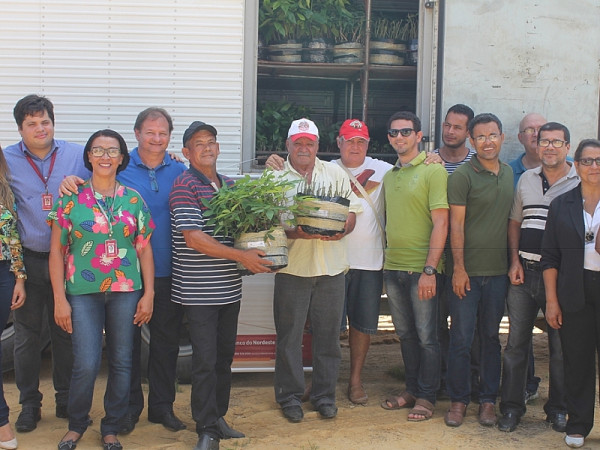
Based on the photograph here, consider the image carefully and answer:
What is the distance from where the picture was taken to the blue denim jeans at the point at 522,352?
4367 mm

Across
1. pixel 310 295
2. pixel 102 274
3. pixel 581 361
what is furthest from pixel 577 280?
pixel 102 274

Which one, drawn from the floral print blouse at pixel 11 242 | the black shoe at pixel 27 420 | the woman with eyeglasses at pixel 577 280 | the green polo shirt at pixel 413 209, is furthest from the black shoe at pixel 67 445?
the woman with eyeglasses at pixel 577 280

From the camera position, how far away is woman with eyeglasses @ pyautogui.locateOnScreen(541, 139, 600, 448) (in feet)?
13.2

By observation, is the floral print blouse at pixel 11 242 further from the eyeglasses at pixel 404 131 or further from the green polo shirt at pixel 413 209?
the eyeglasses at pixel 404 131

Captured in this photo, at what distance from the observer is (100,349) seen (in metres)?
3.94

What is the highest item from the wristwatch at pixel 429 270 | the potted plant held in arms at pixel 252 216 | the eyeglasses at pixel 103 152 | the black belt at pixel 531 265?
the eyeglasses at pixel 103 152

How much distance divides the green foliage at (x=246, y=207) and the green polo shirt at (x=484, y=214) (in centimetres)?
114

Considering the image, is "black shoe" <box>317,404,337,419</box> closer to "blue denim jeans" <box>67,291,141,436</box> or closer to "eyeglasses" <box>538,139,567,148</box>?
"blue denim jeans" <box>67,291,141,436</box>

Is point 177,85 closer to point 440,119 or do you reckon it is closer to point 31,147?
point 31,147

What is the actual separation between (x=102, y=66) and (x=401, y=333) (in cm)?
276

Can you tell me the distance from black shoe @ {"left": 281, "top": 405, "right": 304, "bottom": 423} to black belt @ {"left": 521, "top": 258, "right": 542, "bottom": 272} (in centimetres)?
166

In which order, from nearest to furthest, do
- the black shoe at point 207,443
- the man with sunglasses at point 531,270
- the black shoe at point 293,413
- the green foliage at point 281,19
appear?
1. the black shoe at point 207,443
2. the man with sunglasses at point 531,270
3. the black shoe at point 293,413
4. the green foliage at point 281,19

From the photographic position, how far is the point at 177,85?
16.7 feet

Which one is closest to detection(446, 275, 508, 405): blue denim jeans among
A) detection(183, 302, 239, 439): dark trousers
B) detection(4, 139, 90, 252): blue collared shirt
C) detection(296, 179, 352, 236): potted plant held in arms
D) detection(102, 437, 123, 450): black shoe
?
detection(296, 179, 352, 236): potted plant held in arms
